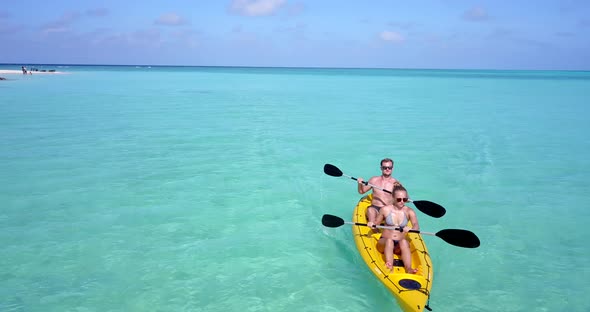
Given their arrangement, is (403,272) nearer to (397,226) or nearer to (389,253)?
(389,253)

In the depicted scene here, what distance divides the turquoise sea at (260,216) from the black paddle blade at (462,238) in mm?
762

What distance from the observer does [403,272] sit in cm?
568

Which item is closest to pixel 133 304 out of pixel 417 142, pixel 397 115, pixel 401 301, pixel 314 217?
pixel 401 301

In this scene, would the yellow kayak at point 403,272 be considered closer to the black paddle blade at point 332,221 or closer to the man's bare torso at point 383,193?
the black paddle blade at point 332,221

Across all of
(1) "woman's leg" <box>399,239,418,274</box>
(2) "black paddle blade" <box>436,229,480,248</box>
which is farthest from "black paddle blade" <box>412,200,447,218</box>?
(1) "woman's leg" <box>399,239,418,274</box>

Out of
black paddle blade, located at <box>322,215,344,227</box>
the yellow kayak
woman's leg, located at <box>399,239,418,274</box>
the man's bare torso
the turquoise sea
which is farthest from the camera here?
the man's bare torso

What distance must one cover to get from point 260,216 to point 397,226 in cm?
374

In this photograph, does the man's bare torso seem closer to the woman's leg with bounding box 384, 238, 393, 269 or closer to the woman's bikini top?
the woman's bikini top

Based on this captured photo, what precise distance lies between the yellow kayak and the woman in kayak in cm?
11

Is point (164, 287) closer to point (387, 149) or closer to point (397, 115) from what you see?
point (387, 149)

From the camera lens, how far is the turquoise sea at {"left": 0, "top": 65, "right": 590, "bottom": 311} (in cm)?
609

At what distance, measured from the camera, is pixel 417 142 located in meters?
16.8

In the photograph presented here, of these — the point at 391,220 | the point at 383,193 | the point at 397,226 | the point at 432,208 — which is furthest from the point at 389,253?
the point at 383,193

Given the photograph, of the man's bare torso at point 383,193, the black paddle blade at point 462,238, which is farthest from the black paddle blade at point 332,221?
the black paddle blade at point 462,238
